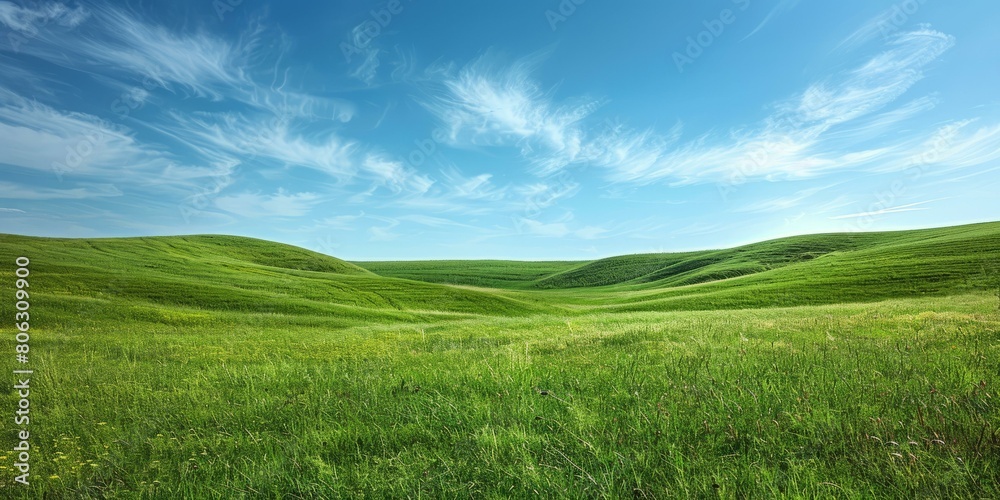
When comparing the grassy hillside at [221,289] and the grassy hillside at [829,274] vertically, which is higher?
the grassy hillside at [221,289]

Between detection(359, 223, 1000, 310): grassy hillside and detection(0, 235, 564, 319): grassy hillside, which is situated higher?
detection(0, 235, 564, 319): grassy hillside

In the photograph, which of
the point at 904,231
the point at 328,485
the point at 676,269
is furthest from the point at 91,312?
the point at 904,231

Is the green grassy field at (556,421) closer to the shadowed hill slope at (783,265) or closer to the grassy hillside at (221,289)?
the grassy hillside at (221,289)

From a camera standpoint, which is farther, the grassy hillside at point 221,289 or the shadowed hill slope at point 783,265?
the shadowed hill slope at point 783,265

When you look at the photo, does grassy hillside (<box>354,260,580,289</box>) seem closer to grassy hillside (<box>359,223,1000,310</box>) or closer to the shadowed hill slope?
the shadowed hill slope

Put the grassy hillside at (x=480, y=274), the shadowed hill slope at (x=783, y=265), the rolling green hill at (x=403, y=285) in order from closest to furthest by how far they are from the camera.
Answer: the rolling green hill at (x=403, y=285), the shadowed hill slope at (x=783, y=265), the grassy hillside at (x=480, y=274)

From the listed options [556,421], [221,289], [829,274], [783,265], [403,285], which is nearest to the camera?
[556,421]

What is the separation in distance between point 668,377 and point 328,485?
4719mm

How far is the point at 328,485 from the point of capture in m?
3.99

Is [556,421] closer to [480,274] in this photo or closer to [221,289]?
[221,289]

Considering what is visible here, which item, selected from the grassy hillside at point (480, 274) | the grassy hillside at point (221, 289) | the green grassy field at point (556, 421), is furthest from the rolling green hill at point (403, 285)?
the grassy hillside at point (480, 274)

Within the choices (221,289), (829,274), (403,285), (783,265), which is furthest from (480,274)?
(221,289)

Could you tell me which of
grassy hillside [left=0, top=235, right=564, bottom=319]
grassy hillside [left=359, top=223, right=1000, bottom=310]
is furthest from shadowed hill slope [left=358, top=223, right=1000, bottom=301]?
grassy hillside [left=0, top=235, right=564, bottom=319]

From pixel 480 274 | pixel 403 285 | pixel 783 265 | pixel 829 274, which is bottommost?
pixel 829 274
